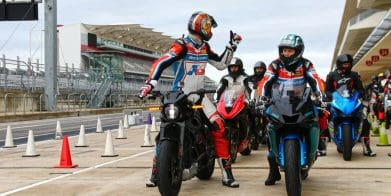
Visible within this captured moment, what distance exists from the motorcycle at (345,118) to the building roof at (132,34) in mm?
87156

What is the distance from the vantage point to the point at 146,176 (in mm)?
8305

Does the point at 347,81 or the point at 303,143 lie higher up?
the point at 347,81

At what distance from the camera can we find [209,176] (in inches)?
312

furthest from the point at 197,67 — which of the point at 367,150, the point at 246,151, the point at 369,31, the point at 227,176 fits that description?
the point at 369,31

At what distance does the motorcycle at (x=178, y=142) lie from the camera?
6.12 metres

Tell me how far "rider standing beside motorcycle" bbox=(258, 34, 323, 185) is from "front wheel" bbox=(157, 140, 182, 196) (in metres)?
1.18

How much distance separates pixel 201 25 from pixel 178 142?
175 cm

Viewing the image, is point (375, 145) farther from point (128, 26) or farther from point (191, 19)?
point (128, 26)

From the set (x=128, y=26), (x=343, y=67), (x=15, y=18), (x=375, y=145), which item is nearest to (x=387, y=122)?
(x=375, y=145)

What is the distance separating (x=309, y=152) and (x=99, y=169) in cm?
394

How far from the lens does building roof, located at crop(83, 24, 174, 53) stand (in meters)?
96.6

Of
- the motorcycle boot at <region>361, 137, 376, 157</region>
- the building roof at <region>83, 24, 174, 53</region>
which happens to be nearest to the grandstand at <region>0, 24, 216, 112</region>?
the building roof at <region>83, 24, 174, 53</region>

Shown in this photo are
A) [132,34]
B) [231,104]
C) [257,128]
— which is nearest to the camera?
[231,104]

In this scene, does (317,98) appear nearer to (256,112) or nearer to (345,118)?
(345,118)
